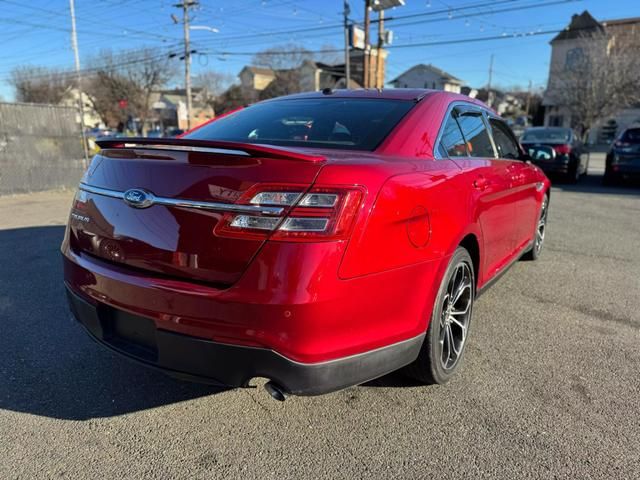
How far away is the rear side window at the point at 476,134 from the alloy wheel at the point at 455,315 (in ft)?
2.89

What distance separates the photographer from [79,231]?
7.73 feet

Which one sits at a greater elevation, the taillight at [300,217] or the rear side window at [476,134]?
the rear side window at [476,134]

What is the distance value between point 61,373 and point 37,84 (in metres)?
65.4

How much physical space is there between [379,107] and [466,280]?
115cm

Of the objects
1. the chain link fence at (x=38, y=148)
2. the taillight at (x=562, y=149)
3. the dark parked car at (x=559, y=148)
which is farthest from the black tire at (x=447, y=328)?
the taillight at (x=562, y=149)

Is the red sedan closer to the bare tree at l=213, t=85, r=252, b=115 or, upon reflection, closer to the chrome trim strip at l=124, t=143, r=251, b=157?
the chrome trim strip at l=124, t=143, r=251, b=157

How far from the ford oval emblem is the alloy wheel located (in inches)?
59.5

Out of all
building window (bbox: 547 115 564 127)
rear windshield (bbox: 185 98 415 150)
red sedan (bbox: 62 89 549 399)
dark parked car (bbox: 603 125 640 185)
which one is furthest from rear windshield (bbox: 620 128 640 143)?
building window (bbox: 547 115 564 127)

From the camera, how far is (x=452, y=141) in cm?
291

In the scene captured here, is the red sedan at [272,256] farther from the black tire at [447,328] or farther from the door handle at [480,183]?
the door handle at [480,183]

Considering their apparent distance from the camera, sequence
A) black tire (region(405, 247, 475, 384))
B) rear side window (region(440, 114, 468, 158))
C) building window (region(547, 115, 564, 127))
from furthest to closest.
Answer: building window (region(547, 115, 564, 127))
rear side window (region(440, 114, 468, 158))
black tire (region(405, 247, 475, 384))

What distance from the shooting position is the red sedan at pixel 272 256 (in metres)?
1.83

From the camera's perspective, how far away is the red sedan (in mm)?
1829

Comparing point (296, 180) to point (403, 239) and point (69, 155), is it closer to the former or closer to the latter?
point (403, 239)
